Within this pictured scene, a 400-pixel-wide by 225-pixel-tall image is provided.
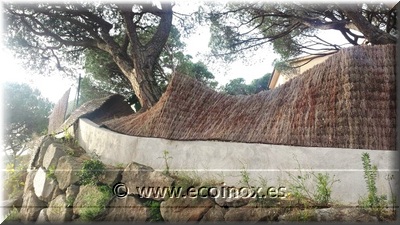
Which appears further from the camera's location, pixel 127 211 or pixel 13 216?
pixel 13 216

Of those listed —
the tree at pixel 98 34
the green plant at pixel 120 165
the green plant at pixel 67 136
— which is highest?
the tree at pixel 98 34

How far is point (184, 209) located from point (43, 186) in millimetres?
1431

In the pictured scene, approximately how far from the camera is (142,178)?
2770 mm

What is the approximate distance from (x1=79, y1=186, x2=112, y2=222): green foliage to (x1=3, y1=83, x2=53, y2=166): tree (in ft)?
2.85

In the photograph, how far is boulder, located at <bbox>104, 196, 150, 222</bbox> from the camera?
2.67 m

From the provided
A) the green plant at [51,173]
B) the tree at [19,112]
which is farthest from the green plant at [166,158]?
the tree at [19,112]

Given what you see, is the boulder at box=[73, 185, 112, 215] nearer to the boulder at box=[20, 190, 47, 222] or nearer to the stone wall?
the stone wall

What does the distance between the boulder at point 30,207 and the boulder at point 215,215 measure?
4.61 ft

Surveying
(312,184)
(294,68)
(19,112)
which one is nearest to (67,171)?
(19,112)

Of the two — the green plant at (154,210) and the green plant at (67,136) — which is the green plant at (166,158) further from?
the green plant at (67,136)

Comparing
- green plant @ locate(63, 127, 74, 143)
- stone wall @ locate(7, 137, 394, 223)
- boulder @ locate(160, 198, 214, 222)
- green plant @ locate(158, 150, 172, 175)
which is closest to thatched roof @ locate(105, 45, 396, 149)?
green plant @ locate(158, 150, 172, 175)

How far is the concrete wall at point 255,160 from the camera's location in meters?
2.36

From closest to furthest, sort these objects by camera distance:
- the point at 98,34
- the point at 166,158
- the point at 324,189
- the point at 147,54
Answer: the point at 324,189 < the point at 166,158 < the point at 98,34 < the point at 147,54

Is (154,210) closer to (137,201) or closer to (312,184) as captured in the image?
(137,201)
